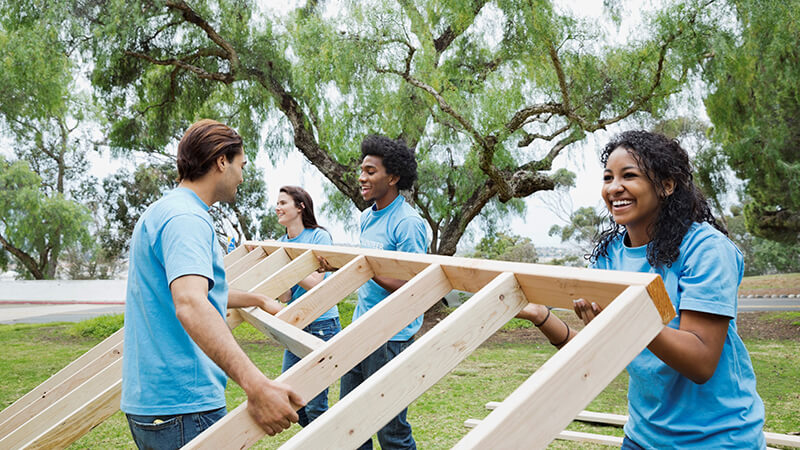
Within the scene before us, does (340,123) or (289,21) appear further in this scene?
(289,21)

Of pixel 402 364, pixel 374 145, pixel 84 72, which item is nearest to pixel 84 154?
pixel 84 72

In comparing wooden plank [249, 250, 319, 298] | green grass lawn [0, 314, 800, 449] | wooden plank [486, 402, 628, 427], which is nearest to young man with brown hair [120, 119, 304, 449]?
wooden plank [249, 250, 319, 298]

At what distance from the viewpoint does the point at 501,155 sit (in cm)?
1056

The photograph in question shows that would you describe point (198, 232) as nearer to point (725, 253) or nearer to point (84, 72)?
point (725, 253)

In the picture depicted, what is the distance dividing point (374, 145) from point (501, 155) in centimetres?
723

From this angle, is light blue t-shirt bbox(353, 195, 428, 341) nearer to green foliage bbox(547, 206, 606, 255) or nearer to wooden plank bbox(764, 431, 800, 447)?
wooden plank bbox(764, 431, 800, 447)

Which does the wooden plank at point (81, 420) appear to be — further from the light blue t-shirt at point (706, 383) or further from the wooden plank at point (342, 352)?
the light blue t-shirt at point (706, 383)

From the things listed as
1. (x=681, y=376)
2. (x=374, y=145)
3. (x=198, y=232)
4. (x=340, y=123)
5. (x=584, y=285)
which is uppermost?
(x=340, y=123)

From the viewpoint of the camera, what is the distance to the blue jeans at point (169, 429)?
6.39 ft

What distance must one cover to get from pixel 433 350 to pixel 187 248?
800 millimetres

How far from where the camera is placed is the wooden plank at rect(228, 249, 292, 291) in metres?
3.46

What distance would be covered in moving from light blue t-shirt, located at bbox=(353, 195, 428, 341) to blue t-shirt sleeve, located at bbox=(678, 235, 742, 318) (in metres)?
1.75

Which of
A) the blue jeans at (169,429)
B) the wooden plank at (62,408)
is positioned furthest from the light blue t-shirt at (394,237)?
the blue jeans at (169,429)

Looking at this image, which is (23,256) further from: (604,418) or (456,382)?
(604,418)
